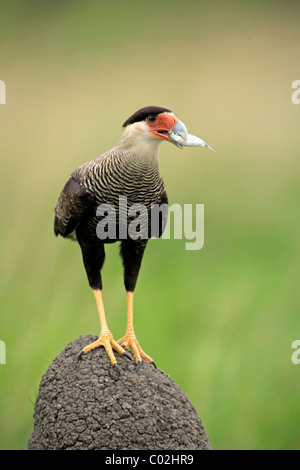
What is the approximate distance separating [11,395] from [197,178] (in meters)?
3.02

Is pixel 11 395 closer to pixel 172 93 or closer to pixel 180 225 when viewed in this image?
pixel 180 225

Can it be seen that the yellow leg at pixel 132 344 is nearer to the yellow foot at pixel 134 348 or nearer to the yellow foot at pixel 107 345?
the yellow foot at pixel 134 348

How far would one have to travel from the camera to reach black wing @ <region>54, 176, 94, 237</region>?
3998 mm

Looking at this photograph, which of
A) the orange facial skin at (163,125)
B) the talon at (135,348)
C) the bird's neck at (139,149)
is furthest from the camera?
the talon at (135,348)

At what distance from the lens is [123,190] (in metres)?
3.83

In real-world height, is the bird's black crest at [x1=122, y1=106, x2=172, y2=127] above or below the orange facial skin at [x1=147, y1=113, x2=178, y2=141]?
A: above

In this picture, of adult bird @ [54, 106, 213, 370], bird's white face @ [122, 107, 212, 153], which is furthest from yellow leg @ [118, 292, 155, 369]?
bird's white face @ [122, 107, 212, 153]

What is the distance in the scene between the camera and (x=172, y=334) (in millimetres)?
6188

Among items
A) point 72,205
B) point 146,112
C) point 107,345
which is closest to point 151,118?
point 146,112

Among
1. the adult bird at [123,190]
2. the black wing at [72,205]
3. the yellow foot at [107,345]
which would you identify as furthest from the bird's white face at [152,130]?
the yellow foot at [107,345]

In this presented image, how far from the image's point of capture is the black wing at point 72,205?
400 cm

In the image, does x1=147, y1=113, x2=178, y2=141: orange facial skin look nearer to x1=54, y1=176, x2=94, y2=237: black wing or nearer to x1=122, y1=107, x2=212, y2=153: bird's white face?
x1=122, y1=107, x2=212, y2=153: bird's white face

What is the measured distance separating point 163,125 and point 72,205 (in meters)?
0.79
